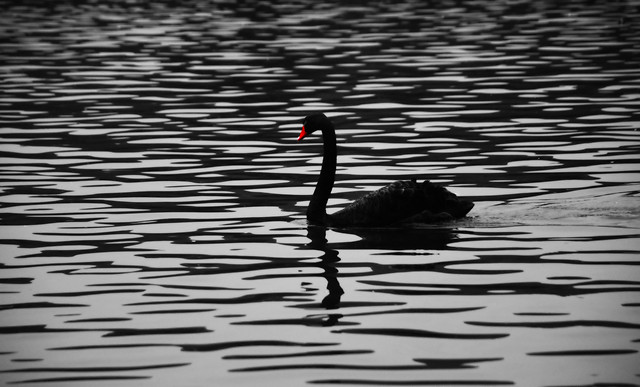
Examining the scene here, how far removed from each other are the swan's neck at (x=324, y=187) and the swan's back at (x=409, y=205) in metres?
0.39

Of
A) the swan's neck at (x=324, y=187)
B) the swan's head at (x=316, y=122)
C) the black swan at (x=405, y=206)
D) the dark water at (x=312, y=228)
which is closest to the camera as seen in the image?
the dark water at (x=312, y=228)

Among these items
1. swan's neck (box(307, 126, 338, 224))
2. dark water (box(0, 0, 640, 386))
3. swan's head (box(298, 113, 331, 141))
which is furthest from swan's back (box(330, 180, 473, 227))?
swan's head (box(298, 113, 331, 141))

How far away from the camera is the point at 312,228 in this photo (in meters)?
10.1

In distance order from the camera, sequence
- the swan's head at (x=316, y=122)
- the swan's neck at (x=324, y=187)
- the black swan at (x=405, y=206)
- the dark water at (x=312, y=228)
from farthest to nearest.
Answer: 1. the swan's head at (x=316, y=122)
2. the swan's neck at (x=324, y=187)
3. the black swan at (x=405, y=206)
4. the dark water at (x=312, y=228)

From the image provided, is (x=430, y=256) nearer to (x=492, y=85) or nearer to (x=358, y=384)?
(x=358, y=384)

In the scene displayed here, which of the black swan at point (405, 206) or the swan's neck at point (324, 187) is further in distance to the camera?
the swan's neck at point (324, 187)

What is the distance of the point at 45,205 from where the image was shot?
435 inches

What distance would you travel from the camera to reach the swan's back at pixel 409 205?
984 cm

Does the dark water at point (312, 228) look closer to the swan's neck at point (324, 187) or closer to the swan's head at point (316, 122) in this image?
the swan's neck at point (324, 187)

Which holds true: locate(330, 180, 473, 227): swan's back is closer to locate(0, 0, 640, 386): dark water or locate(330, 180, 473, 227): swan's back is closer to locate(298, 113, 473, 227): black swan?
locate(298, 113, 473, 227): black swan

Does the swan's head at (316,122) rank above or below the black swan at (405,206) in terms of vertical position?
above

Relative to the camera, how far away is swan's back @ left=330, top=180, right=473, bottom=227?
984cm

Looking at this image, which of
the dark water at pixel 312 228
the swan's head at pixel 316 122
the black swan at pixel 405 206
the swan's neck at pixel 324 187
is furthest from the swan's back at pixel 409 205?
the swan's head at pixel 316 122

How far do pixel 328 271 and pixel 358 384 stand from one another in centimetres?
249
